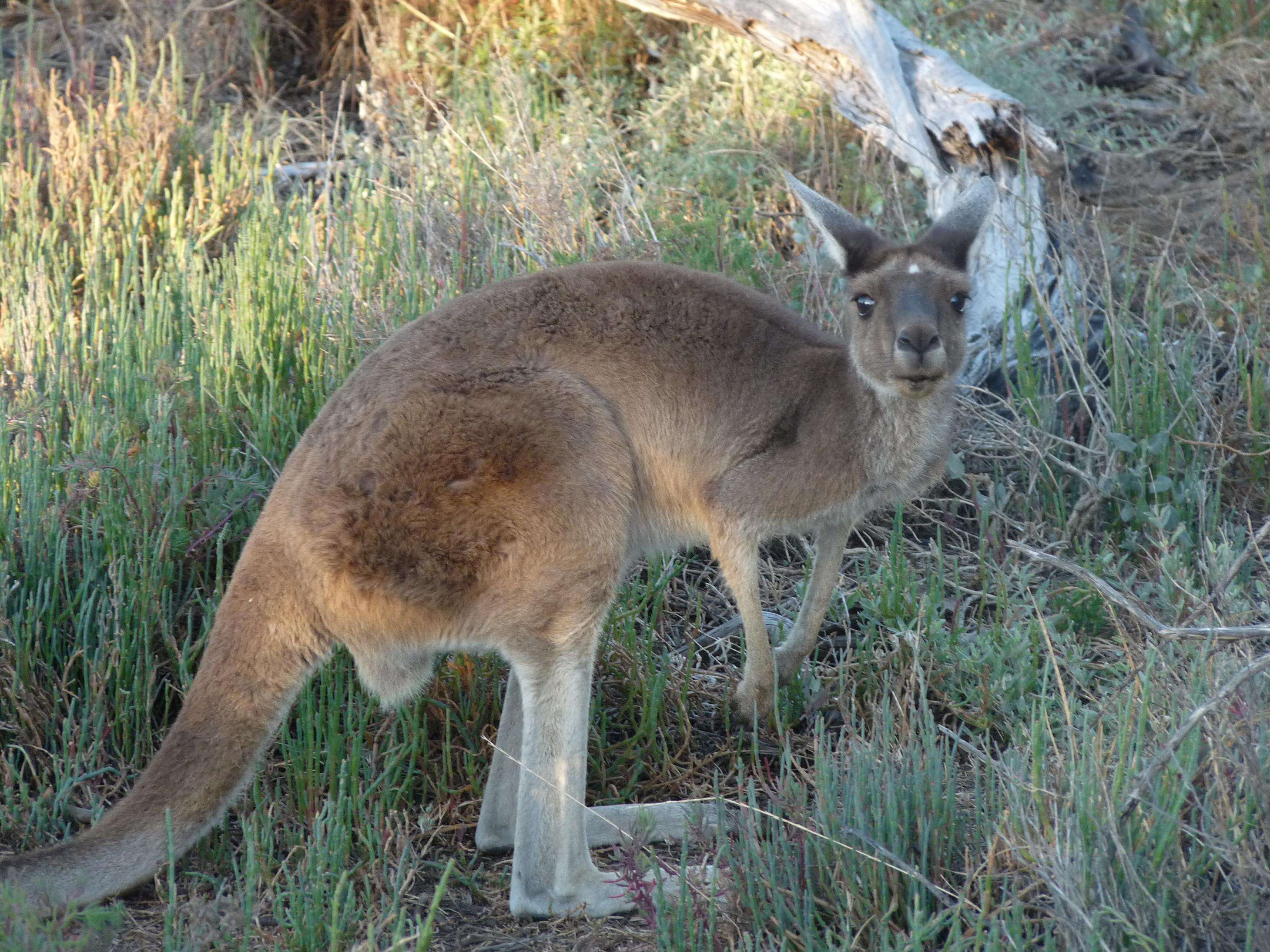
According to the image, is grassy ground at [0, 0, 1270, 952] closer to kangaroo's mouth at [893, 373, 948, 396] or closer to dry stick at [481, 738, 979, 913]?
dry stick at [481, 738, 979, 913]

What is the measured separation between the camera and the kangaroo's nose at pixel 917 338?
3.49 metres

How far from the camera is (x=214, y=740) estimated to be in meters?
3.05

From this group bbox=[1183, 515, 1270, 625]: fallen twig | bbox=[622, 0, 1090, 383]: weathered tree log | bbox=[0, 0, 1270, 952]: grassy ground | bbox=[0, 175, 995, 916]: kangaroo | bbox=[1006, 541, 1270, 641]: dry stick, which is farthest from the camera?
bbox=[622, 0, 1090, 383]: weathered tree log

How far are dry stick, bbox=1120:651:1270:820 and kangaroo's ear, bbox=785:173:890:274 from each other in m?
1.68

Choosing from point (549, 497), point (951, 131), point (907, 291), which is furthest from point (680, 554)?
point (951, 131)

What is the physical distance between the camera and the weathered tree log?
5121 millimetres

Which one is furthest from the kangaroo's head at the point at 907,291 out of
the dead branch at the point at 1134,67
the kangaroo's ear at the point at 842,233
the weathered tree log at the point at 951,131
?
the dead branch at the point at 1134,67

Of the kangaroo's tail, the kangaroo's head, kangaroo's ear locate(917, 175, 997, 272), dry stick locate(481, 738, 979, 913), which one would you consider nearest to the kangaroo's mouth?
the kangaroo's head

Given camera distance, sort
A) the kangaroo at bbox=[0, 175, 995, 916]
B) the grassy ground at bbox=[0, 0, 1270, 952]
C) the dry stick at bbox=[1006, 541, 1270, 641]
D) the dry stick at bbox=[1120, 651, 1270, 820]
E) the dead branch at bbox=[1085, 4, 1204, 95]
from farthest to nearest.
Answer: the dead branch at bbox=[1085, 4, 1204, 95]
the kangaroo at bbox=[0, 175, 995, 916]
the grassy ground at bbox=[0, 0, 1270, 952]
the dry stick at bbox=[1006, 541, 1270, 641]
the dry stick at bbox=[1120, 651, 1270, 820]

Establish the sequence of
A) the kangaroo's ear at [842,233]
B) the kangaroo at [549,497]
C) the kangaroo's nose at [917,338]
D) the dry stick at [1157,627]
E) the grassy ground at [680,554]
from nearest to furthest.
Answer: the dry stick at [1157,627] → the grassy ground at [680,554] → the kangaroo at [549,497] → the kangaroo's nose at [917,338] → the kangaroo's ear at [842,233]

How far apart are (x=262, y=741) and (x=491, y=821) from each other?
0.75 meters

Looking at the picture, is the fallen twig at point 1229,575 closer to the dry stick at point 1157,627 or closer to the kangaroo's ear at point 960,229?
the dry stick at point 1157,627

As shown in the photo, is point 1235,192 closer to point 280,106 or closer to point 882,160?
point 882,160

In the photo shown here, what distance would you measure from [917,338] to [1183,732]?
1417 mm
